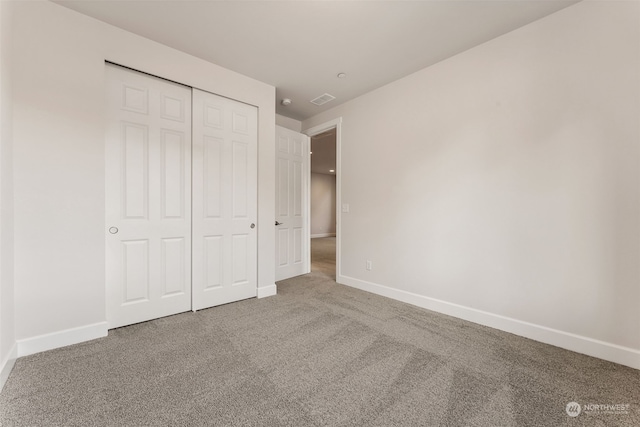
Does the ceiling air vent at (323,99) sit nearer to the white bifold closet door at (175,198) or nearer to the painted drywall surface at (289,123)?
the painted drywall surface at (289,123)

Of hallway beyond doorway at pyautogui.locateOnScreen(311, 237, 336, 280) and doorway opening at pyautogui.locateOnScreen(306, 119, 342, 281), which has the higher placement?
doorway opening at pyautogui.locateOnScreen(306, 119, 342, 281)

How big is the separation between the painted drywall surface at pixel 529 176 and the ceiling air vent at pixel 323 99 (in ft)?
2.61

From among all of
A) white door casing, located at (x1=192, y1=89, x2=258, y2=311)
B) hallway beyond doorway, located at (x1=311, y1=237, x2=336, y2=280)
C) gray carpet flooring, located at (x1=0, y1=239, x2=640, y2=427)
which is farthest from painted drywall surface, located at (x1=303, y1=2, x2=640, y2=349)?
white door casing, located at (x1=192, y1=89, x2=258, y2=311)

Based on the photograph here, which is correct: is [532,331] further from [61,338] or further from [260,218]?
[61,338]

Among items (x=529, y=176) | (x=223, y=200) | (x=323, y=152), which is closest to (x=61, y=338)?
(x=223, y=200)

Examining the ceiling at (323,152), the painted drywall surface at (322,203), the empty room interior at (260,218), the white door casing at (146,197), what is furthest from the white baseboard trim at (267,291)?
the painted drywall surface at (322,203)

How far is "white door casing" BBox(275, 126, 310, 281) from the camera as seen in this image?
406 centimetres

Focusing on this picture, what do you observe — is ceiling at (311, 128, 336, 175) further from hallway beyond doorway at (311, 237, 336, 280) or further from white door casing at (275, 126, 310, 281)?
hallway beyond doorway at (311, 237, 336, 280)

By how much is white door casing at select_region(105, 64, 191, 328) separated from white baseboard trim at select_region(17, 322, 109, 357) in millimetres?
121

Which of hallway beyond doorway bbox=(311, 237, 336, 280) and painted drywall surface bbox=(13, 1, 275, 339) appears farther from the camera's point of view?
hallway beyond doorway bbox=(311, 237, 336, 280)

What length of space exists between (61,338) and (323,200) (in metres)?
9.49

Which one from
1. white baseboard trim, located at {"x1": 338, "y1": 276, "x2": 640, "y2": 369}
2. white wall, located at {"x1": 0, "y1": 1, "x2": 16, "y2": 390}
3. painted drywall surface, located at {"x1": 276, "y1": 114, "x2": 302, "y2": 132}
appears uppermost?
painted drywall surface, located at {"x1": 276, "y1": 114, "x2": 302, "y2": 132}

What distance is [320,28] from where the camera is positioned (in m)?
2.27

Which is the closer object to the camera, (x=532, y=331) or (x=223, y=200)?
(x=532, y=331)
